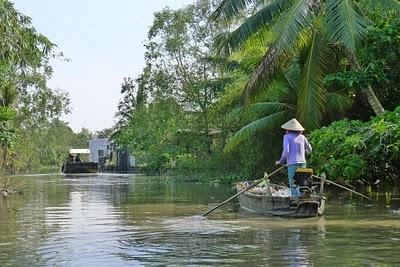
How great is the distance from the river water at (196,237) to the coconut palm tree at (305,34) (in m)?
3.38

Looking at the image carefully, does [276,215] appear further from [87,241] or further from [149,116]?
[149,116]

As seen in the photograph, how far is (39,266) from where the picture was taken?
7797mm

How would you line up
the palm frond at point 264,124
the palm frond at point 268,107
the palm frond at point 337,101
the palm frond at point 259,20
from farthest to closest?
the palm frond at point 268,107 → the palm frond at point 264,124 → the palm frond at point 337,101 → the palm frond at point 259,20

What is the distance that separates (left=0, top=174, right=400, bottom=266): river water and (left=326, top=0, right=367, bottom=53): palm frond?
4149 mm

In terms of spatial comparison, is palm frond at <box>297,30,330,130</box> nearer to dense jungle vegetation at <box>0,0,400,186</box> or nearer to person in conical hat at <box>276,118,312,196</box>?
dense jungle vegetation at <box>0,0,400,186</box>

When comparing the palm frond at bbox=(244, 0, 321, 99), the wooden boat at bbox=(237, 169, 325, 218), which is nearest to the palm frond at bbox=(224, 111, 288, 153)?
the palm frond at bbox=(244, 0, 321, 99)

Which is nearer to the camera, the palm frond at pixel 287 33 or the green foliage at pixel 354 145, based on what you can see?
the green foliage at pixel 354 145

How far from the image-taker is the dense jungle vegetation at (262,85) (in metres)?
15.8

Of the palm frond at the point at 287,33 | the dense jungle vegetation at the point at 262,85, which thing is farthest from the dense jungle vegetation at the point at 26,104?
the palm frond at the point at 287,33

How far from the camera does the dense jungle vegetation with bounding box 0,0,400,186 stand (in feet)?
51.9

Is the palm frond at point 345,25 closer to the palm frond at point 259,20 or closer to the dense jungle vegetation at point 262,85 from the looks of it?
the dense jungle vegetation at point 262,85

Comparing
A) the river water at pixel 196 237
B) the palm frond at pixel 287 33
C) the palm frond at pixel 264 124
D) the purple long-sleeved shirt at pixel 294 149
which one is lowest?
the river water at pixel 196 237

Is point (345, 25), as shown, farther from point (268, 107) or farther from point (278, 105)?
point (268, 107)

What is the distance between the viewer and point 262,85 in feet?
60.3
